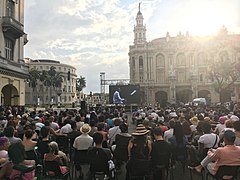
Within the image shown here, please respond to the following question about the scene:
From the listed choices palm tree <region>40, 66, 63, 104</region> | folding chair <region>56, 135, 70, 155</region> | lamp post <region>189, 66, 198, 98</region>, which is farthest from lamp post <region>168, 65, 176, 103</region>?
folding chair <region>56, 135, 70, 155</region>

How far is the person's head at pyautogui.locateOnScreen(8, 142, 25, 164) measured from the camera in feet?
16.8

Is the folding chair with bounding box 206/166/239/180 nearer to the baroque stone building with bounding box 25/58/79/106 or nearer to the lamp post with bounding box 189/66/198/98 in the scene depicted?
the lamp post with bounding box 189/66/198/98

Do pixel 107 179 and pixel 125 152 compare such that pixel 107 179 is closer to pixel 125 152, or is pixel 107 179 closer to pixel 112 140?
pixel 125 152

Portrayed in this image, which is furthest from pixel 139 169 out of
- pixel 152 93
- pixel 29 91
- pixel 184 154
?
pixel 29 91

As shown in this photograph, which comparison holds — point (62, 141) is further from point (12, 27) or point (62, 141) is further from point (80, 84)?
point (80, 84)

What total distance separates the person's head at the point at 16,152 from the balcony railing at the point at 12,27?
858 inches

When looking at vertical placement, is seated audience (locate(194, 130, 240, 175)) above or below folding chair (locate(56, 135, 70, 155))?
above

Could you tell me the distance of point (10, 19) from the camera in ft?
80.6

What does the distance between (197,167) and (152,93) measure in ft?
224

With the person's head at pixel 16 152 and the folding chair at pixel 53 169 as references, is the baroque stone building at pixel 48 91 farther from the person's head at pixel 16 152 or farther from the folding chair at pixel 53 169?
the person's head at pixel 16 152

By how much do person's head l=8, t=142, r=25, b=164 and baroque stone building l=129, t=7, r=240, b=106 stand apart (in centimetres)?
6925

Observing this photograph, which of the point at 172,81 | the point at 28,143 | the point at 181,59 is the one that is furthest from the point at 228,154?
the point at 181,59

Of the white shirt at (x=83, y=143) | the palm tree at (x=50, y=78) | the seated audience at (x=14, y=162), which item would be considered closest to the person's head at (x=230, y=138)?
the white shirt at (x=83, y=143)

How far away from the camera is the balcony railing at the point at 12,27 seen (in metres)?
24.2
